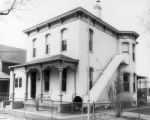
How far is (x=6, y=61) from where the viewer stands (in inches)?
1374

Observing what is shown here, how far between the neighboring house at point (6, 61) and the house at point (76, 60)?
6497mm

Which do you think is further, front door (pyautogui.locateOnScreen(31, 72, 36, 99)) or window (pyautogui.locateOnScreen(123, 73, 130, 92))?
window (pyautogui.locateOnScreen(123, 73, 130, 92))

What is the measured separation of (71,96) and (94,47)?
17.4ft

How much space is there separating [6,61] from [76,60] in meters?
17.8

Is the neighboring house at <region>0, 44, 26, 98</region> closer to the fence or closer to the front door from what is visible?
the front door

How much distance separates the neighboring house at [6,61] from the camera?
1302 inches

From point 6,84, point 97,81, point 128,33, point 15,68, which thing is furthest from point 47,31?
point 6,84

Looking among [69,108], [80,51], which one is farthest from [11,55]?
[69,108]

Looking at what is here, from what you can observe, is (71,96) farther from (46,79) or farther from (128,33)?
(128,33)

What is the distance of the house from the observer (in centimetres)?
2053

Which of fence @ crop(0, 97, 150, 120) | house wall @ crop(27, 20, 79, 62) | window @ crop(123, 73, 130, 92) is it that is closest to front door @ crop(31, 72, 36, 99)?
house wall @ crop(27, 20, 79, 62)

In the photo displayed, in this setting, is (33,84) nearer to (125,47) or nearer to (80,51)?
(80,51)

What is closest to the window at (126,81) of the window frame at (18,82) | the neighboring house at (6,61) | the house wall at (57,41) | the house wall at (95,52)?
the house wall at (95,52)

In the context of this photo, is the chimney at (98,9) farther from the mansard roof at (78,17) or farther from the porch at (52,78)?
the porch at (52,78)
